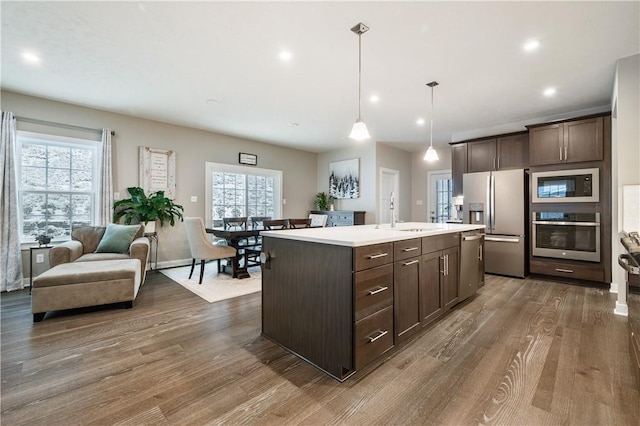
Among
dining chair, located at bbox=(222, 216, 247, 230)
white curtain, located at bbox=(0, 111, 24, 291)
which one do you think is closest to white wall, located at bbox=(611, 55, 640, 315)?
dining chair, located at bbox=(222, 216, 247, 230)

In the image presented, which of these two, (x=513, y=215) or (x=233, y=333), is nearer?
(x=233, y=333)

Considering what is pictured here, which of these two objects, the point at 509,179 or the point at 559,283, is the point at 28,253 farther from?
the point at 559,283

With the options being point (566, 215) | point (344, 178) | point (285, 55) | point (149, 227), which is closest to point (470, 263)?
point (566, 215)

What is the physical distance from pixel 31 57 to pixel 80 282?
2343mm

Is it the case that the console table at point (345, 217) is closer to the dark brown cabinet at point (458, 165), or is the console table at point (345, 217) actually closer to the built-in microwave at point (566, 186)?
the dark brown cabinet at point (458, 165)

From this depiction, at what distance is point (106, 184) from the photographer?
431 cm

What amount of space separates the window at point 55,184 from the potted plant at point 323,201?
4.62 metres

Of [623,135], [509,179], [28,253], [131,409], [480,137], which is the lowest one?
[131,409]

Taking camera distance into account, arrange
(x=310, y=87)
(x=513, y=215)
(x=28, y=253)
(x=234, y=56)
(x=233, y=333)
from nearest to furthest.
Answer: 1. (x=233, y=333)
2. (x=234, y=56)
3. (x=310, y=87)
4. (x=28, y=253)
5. (x=513, y=215)

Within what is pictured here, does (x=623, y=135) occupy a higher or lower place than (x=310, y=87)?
lower

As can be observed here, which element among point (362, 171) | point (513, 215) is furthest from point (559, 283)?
point (362, 171)

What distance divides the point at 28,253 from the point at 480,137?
23.8ft

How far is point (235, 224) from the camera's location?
5156 millimetres

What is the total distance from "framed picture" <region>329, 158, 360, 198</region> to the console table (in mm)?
539
